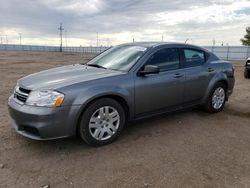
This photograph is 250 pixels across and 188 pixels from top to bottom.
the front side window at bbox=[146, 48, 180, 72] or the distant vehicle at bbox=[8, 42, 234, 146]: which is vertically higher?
the front side window at bbox=[146, 48, 180, 72]

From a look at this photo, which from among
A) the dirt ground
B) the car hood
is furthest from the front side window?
the dirt ground

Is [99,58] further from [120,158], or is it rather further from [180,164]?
[180,164]

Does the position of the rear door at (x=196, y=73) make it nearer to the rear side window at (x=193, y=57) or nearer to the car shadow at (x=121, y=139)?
the rear side window at (x=193, y=57)

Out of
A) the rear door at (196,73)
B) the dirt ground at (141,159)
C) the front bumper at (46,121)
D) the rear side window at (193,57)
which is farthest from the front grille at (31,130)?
the rear side window at (193,57)

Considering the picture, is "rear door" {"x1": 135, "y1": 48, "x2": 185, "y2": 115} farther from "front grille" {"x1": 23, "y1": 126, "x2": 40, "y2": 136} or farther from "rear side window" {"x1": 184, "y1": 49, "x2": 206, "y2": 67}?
"front grille" {"x1": 23, "y1": 126, "x2": 40, "y2": 136}

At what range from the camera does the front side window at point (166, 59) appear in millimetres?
4082

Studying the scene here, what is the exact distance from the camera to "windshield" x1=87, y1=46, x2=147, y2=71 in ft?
13.0

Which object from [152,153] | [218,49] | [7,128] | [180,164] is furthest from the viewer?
[218,49]

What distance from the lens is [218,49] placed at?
2972 cm

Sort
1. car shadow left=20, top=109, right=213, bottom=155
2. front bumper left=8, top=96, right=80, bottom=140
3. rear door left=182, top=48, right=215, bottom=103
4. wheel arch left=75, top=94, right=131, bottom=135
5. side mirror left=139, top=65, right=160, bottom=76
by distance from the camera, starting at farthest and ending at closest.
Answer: rear door left=182, top=48, right=215, bottom=103
side mirror left=139, top=65, right=160, bottom=76
car shadow left=20, top=109, right=213, bottom=155
wheel arch left=75, top=94, right=131, bottom=135
front bumper left=8, top=96, right=80, bottom=140

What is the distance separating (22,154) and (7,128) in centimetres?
110

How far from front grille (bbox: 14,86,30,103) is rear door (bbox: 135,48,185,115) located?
1.63 metres

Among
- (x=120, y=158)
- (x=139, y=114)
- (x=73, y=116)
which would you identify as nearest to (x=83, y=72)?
(x=73, y=116)

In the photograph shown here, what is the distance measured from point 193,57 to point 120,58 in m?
1.55
